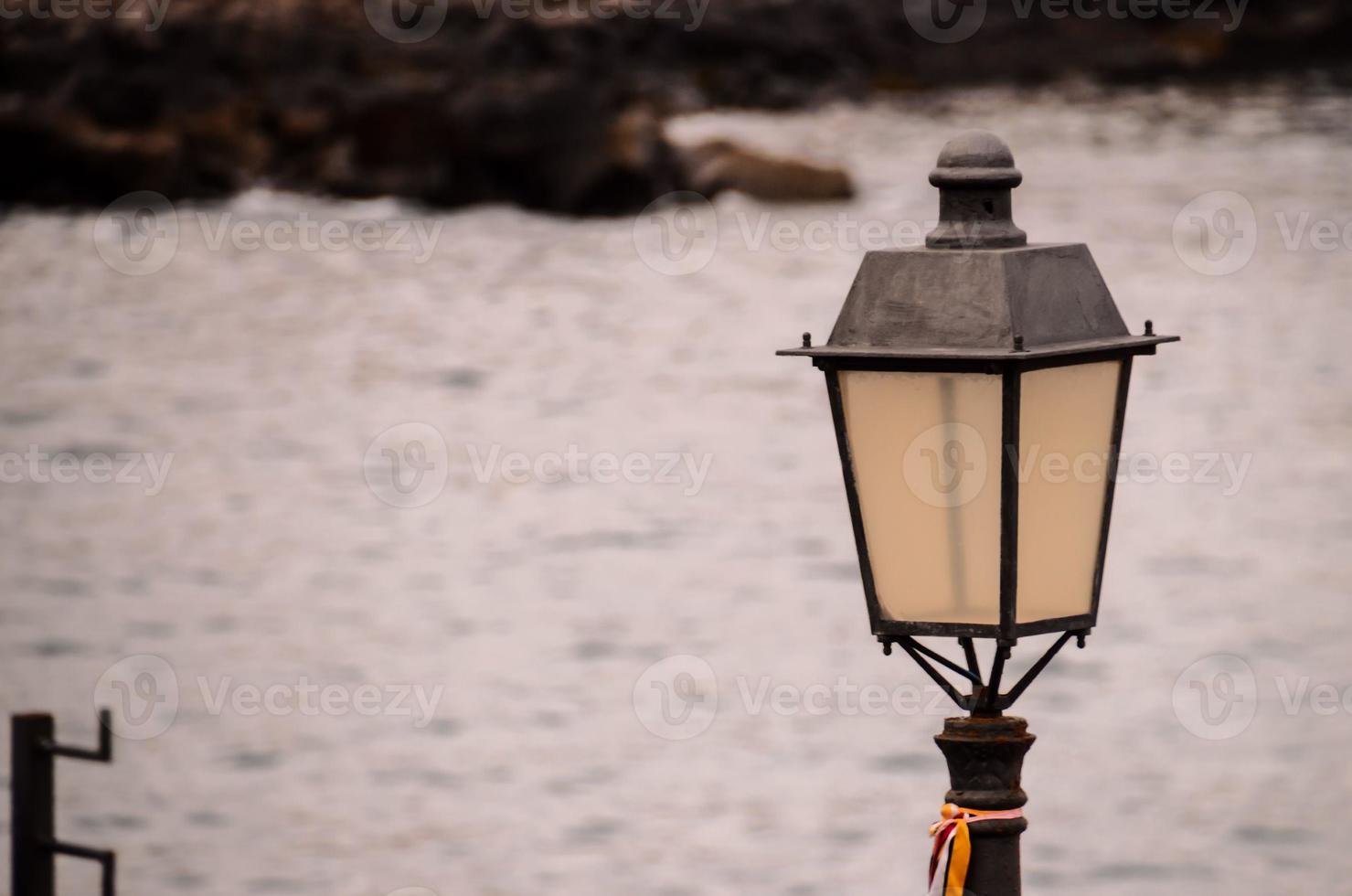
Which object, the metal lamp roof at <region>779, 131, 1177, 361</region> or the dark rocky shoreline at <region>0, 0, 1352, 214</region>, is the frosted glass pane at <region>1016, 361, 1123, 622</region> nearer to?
the metal lamp roof at <region>779, 131, 1177, 361</region>

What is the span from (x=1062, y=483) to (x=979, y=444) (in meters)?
0.21

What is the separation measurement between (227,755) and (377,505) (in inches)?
622

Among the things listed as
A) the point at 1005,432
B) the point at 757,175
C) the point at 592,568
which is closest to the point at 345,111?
the point at 757,175

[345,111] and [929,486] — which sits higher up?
[345,111]

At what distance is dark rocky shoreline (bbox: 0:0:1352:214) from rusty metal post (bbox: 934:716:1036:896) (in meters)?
45.7

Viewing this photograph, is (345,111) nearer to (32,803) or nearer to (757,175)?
(757,175)

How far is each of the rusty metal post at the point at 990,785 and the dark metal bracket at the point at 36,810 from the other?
373 cm

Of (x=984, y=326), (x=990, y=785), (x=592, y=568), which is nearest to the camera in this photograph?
(x=984, y=326)

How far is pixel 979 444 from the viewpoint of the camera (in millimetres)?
3971

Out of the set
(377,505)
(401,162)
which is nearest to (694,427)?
(377,505)

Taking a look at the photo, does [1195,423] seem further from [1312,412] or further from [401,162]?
[401,162]

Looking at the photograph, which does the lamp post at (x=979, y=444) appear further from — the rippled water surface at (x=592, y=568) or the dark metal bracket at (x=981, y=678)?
the rippled water surface at (x=592, y=568)

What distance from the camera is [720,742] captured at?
71.2 ft

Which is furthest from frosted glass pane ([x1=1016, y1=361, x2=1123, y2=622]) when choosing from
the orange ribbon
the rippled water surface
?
the rippled water surface
